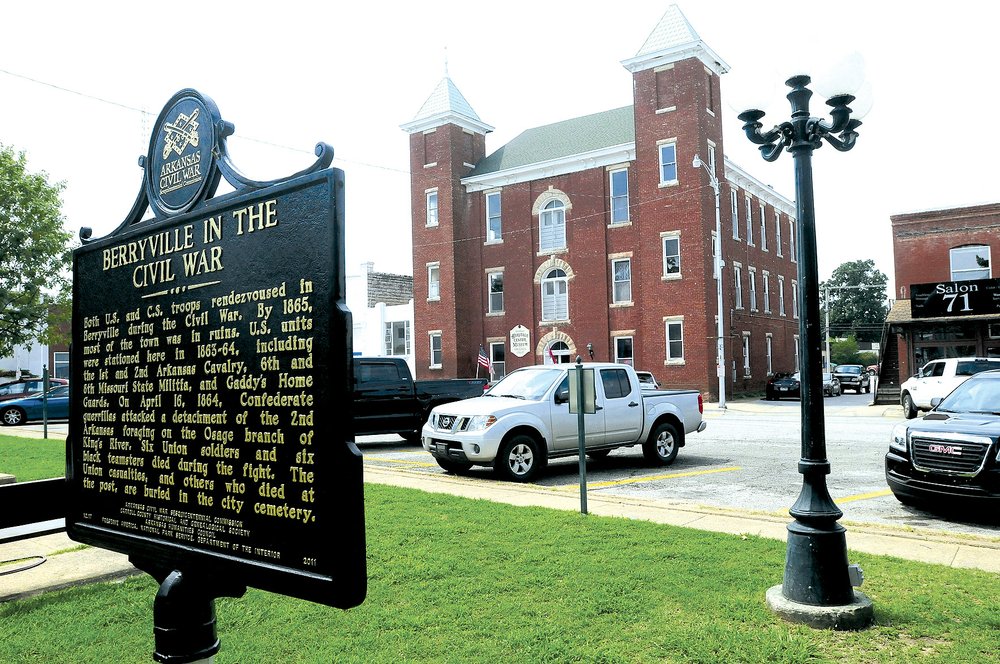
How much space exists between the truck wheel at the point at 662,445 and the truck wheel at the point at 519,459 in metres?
2.44

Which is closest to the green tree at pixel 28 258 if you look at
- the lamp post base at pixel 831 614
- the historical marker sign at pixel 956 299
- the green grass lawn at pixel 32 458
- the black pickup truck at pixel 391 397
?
the green grass lawn at pixel 32 458

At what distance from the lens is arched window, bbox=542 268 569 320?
41.7 meters

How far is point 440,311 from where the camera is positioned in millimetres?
44594

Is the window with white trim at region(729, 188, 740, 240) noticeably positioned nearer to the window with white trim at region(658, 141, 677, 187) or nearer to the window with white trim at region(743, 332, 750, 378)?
the window with white trim at region(743, 332, 750, 378)

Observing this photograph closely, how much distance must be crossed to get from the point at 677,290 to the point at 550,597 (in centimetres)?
3307

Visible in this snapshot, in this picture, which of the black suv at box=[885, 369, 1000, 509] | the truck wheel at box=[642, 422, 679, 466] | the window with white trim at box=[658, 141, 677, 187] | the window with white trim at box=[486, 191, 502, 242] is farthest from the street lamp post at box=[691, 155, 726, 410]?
the black suv at box=[885, 369, 1000, 509]

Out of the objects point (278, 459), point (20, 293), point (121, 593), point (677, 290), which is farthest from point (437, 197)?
point (278, 459)

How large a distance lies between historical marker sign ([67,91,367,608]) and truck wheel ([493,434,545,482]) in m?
8.97

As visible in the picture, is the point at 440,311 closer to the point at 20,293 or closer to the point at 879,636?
the point at 20,293

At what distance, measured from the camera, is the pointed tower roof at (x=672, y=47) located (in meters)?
37.0

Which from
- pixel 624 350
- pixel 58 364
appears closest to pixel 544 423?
pixel 624 350

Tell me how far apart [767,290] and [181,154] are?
153 feet

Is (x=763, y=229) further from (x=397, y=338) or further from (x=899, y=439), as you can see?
(x=899, y=439)

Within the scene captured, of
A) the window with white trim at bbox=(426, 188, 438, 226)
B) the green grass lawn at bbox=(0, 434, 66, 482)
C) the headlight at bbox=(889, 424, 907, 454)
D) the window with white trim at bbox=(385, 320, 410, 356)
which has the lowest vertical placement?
the green grass lawn at bbox=(0, 434, 66, 482)
